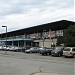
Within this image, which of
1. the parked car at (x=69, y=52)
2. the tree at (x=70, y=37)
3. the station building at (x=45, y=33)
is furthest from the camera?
the station building at (x=45, y=33)

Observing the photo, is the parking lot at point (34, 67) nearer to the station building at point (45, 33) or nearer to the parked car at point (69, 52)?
the parked car at point (69, 52)

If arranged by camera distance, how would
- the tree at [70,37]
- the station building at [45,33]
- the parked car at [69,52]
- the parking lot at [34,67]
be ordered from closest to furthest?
the parking lot at [34,67], the parked car at [69,52], the tree at [70,37], the station building at [45,33]

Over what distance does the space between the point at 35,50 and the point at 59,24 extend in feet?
65.1

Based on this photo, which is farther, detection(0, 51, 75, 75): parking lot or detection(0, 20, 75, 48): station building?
detection(0, 20, 75, 48): station building

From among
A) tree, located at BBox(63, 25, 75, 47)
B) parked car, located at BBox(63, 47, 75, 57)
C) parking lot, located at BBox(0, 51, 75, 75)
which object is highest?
tree, located at BBox(63, 25, 75, 47)

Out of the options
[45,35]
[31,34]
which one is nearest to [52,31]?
[45,35]

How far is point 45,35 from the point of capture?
9762 centimetres

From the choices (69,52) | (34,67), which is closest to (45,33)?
(69,52)

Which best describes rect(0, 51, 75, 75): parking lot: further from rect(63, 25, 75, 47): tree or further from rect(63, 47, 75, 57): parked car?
rect(63, 25, 75, 47): tree

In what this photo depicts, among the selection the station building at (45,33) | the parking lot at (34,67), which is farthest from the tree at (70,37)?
the parking lot at (34,67)

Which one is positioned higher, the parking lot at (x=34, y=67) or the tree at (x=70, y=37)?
the tree at (x=70, y=37)

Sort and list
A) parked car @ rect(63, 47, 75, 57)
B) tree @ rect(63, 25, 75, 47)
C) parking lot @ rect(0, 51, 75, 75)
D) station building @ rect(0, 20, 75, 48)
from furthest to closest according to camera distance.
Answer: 1. station building @ rect(0, 20, 75, 48)
2. tree @ rect(63, 25, 75, 47)
3. parked car @ rect(63, 47, 75, 57)
4. parking lot @ rect(0, 51, 75, 75)

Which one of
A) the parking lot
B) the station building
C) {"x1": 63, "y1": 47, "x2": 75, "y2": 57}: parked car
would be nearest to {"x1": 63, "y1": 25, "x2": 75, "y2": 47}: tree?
{"x1": 63, "y1": 47, "x2": 75, "y2": 57}: parked car

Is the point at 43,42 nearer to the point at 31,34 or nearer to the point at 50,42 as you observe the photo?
the point at 50,42
